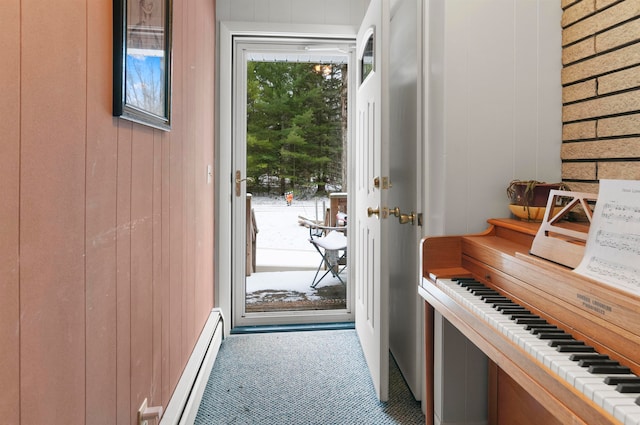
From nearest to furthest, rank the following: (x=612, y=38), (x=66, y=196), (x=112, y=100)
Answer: (x=66, y=196) → (x=112, y=100) → (x=612, y=38)

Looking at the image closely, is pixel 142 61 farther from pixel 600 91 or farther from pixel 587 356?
pixel 600 91

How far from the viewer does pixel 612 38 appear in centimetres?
144

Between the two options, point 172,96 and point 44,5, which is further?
point 172,96

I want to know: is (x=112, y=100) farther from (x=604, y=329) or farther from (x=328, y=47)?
(x=328, y=47)

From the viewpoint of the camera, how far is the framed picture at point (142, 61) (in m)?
1.04

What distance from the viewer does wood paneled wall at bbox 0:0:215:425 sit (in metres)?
0.66

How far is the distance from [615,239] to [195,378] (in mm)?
1713

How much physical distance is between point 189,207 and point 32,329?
128 centimetres

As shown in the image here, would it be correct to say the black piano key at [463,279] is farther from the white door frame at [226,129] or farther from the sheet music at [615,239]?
the white door frame at [226,129]

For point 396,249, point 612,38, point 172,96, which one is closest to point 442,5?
point 612,38

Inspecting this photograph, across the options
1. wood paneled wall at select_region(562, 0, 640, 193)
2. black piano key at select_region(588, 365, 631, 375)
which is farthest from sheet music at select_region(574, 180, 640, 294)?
wood paneled wall at select_region(562, 0, 640, 193)

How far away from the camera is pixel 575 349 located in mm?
871

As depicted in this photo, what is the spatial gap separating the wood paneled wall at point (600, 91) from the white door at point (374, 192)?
737 millimetres

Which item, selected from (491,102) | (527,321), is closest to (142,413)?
(527,321)
